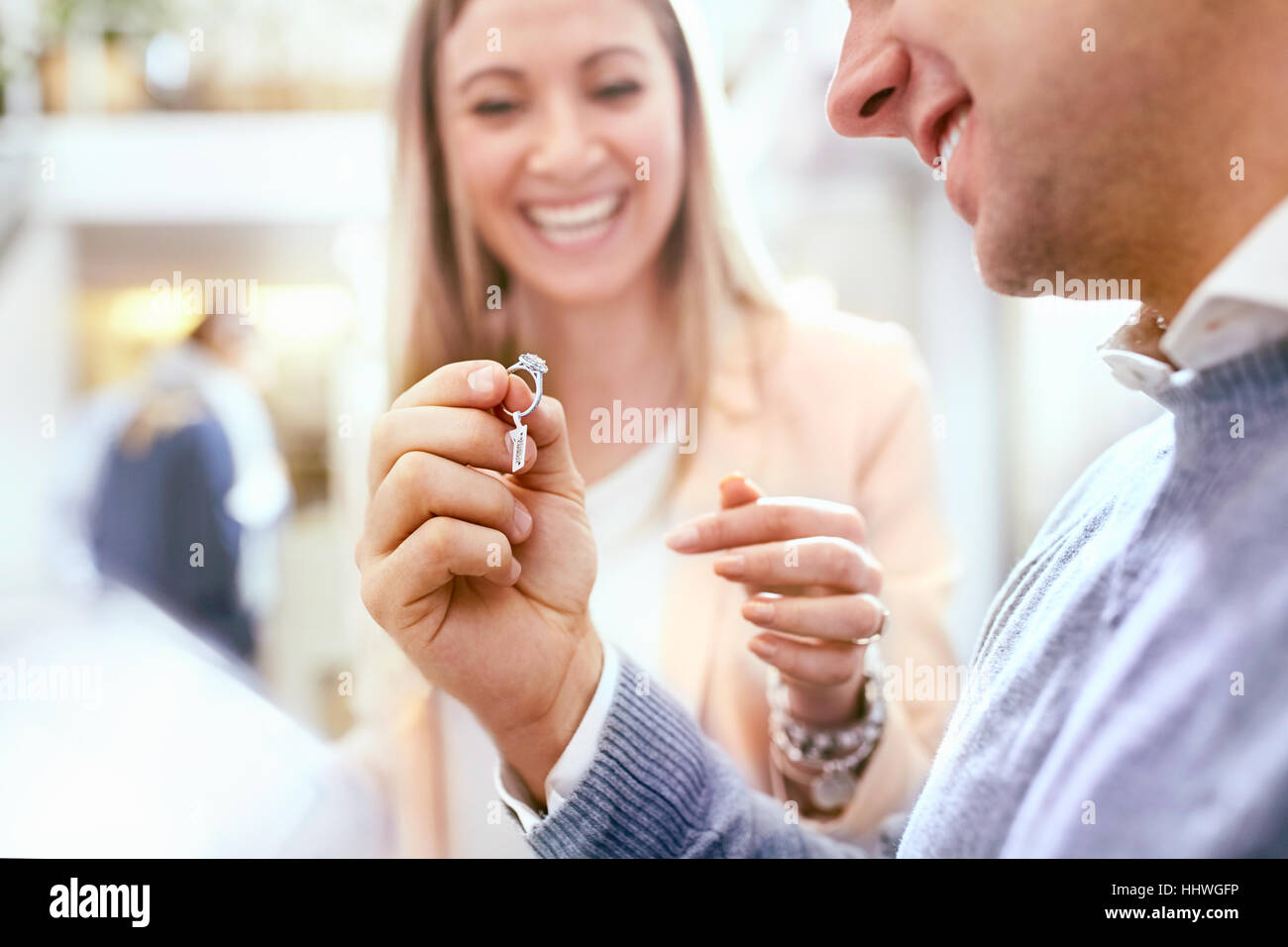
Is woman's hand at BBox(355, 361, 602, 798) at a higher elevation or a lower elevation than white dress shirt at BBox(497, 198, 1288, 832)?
lower

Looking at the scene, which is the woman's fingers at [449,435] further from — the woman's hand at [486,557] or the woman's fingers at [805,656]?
the woman's fingers at [805,656]

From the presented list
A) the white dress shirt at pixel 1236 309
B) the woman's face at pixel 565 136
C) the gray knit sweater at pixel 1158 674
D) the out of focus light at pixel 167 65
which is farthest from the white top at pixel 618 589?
the out of focus light at pixel 167 65

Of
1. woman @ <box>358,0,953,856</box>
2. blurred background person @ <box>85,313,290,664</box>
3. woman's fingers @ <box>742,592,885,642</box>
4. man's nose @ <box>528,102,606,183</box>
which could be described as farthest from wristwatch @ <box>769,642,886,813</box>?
blurred background person @ <box>85,313,290,664</box>

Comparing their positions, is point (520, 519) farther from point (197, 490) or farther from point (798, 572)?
point (197, 490)

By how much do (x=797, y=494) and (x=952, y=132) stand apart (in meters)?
0.47

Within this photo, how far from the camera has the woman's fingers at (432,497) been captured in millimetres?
665

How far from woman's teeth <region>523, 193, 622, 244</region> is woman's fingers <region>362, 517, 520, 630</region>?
0.50 metres

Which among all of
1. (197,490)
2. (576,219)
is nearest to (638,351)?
(576,219)

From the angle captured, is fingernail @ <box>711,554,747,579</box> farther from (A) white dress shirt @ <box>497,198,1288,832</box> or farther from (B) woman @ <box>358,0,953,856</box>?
(A) white dress shirt @ <box>497,198,1288,832</box>

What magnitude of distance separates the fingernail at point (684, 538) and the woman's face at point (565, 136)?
40 cm

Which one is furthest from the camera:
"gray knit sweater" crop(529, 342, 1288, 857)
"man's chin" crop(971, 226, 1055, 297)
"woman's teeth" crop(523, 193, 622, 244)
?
"woman's teeth" crop(523, 193, 622, 244)

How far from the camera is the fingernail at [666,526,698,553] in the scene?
2.66 feet

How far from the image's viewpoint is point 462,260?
1.11 metres
